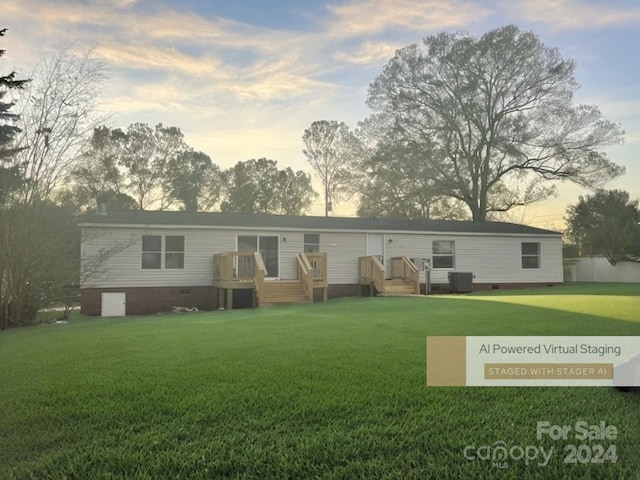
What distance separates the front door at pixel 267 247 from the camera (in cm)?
1455

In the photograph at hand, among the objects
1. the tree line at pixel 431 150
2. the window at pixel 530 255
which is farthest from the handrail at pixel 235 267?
the window at pixel 530 255

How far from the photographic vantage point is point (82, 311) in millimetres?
12742

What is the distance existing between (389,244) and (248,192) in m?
15.7

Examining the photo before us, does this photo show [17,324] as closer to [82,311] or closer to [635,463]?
[82,311]

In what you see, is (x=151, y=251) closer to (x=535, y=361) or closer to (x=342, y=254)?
(x=342, y=254)

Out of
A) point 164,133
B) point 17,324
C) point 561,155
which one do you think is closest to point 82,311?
point 17,324

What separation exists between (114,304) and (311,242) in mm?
6234

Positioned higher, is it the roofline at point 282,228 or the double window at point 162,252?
the roofline at point 282,228

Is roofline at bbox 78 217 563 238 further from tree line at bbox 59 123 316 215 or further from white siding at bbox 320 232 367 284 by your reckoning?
tree line at bbox 59 123 316 215

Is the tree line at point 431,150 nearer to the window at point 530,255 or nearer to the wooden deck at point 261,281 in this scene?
the window at point 530,255

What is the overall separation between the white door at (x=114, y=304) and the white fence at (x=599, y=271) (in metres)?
19.3

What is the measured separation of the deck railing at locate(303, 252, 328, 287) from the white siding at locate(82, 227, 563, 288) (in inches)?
55.5

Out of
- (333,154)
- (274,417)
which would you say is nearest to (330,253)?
(274,417)

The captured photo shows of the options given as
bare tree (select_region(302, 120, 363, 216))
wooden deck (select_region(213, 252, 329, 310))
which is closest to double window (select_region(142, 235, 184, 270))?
wooden deck (select_region(213, 252, 329, 310))
